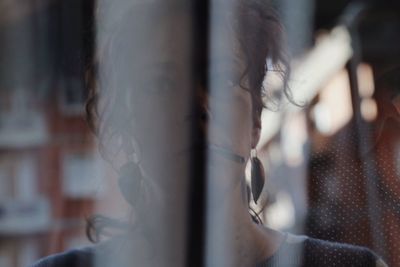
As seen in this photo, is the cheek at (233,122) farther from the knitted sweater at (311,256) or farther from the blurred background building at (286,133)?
the knitted sweater at (311,256)

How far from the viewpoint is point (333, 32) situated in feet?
2.41

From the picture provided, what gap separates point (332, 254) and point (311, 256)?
0.09ft

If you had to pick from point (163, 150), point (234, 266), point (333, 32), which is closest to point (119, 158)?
point (163, 150)

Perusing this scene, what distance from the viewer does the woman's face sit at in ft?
2.18

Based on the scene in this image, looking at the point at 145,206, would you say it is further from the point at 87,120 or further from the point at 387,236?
the point at 387,236

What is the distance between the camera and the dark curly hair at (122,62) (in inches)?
26.5

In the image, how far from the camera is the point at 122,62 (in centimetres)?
67

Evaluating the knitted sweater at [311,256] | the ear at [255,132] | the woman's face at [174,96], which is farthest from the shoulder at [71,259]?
the ear at [255,132]

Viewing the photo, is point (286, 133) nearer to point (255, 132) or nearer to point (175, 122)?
point (255, 132)

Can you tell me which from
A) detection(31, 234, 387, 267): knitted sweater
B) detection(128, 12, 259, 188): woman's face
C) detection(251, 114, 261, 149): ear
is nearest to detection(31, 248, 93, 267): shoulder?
detection(31, 234, 387, 267): knitted sweater

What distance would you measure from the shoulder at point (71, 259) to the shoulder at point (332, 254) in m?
0.27

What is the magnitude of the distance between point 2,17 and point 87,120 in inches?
6.2

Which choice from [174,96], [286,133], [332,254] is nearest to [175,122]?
[174,96]

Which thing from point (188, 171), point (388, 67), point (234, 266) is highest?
point (388, 67)
